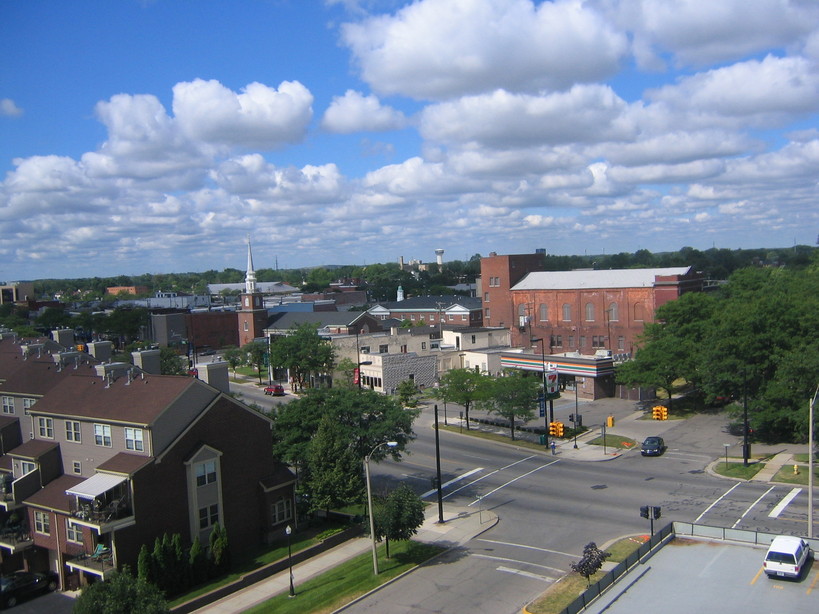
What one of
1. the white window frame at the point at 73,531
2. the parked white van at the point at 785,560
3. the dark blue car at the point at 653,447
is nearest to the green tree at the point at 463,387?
the dark blue car at the point at 653,447

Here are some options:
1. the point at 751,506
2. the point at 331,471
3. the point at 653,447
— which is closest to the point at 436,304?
Result: the point at 653,447

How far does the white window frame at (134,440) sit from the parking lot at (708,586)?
67.1 feet

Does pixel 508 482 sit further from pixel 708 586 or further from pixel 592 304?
pixel 592 304

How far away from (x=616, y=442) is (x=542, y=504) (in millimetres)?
15724

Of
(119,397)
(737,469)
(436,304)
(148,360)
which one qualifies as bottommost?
(737,469)

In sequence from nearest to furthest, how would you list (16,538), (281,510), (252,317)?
(16,538), (281,510), (252,317)

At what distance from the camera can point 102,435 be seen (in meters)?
32.2

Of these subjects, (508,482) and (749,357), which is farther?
(749,357)

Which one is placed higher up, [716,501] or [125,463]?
[125,463]

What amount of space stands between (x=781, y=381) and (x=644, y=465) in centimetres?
1114

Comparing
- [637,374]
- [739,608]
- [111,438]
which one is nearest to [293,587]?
[111,438]

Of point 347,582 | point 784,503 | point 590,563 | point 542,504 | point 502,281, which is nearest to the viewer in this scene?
→ point 590,563

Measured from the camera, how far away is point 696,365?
192ft

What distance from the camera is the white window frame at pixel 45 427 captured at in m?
34.6
